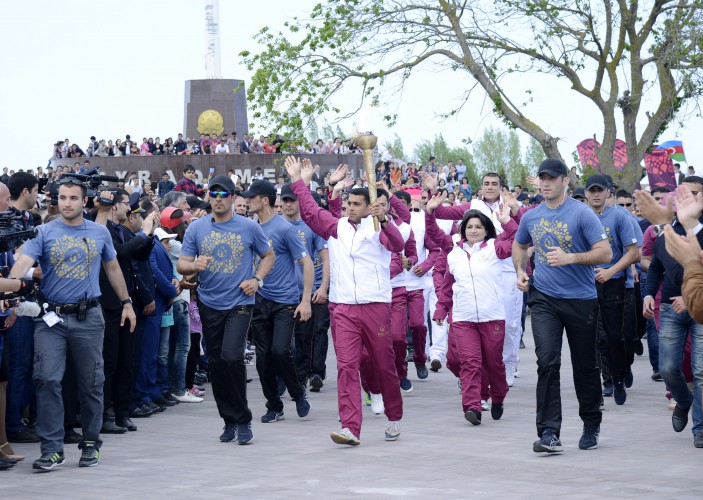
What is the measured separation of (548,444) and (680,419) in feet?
4.92

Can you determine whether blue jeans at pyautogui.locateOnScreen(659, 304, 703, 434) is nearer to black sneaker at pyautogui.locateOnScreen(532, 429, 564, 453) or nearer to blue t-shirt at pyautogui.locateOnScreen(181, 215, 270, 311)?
black sneaker at pyautogui.locateOnScreen(532, 429, 564, 453)

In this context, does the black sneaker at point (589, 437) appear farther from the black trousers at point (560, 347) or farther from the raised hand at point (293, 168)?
the raised hand at point (293, 168)

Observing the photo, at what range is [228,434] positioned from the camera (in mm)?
9992

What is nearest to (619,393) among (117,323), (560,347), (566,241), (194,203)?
(560,347)

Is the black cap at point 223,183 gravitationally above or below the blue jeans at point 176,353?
above

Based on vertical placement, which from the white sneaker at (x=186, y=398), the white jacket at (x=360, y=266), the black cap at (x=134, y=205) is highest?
the black cap at (x=134, y=205)

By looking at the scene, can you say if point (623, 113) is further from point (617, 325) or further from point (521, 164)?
point (521, 164)

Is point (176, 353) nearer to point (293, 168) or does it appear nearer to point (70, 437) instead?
point (70, 437)

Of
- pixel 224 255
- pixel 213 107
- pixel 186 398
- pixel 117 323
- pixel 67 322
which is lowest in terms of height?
pixel 186 398

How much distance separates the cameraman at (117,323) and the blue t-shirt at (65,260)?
4.37 ft

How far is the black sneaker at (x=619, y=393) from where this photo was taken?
1195 centimetres

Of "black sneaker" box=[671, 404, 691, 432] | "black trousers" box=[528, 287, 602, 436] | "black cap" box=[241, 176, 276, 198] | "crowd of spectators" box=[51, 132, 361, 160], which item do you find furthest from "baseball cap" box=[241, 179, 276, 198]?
"crowd of spectators" box=[51, 132, 361, 160]

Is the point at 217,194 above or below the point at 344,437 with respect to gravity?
above

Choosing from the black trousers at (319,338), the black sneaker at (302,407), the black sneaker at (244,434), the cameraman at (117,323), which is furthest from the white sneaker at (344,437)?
the black trousers at (319,338)
